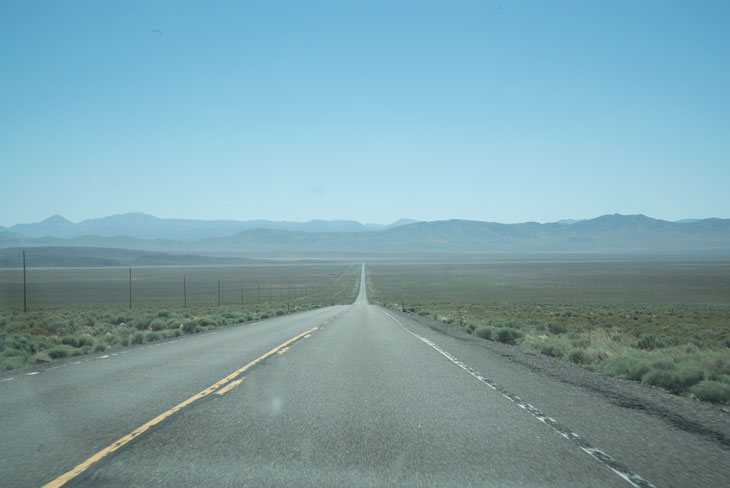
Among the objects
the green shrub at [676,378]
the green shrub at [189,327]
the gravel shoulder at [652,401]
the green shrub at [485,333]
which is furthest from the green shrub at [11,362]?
the green shrub at [485,333]

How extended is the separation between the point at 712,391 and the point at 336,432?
6.07 meters

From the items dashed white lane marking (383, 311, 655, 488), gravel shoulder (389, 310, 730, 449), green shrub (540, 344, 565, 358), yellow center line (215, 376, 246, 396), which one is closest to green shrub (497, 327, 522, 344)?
green shrub (540, 344, 565, 358)

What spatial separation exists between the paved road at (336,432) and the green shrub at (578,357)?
3.40 metres

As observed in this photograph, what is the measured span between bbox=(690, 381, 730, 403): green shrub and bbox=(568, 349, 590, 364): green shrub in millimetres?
4318

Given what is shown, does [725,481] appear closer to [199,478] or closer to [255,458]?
[255,458]

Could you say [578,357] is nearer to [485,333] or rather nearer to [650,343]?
[650,343]

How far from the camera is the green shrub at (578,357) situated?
500 inches

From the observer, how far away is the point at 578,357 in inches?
506

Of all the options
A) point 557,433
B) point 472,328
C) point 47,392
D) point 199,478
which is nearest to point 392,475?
point 199,478

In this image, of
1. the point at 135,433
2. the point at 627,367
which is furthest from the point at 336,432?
the point at 627,367

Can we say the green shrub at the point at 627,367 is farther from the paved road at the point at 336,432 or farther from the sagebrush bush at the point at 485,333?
the sagebrush bush at the point at 485,333

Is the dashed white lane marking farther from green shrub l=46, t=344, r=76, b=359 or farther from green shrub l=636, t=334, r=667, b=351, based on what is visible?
green shrub l=46, t=344, r=76, b=359

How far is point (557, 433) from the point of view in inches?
226

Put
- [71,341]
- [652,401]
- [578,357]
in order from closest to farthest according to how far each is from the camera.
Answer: [652,401]
[578,357]
[71,341]
